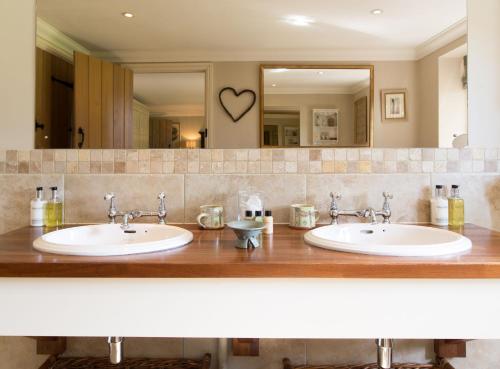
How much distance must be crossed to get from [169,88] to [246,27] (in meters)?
0.41

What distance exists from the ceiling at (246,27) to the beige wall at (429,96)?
2.9 inches

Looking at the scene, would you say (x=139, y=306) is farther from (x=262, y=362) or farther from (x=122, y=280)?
(x=262, y=362)

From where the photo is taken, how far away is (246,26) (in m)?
1.49

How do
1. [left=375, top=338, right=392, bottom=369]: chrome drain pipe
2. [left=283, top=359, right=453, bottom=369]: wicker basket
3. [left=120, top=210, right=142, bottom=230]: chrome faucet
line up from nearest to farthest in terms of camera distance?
[left=375, top=338, right=392, bottom=369]: chrome drain pipe → [left=120, top=210, right=142, bottom=230]: chrome faucet → [left=283, top=359, right=453, bottom=369]: wicker basket

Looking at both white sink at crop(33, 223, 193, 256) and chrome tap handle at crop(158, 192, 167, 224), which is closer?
white sink at crop(33, 223, 193, 256)

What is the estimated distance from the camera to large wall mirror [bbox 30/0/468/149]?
1483mm

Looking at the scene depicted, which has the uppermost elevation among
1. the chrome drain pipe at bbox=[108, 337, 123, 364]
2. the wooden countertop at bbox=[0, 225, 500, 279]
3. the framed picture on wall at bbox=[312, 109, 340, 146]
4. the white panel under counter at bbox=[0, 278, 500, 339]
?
the framed picture on wall at bbox=[312, 109, 340, 146]

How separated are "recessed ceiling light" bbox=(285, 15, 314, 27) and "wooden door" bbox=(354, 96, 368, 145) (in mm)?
385

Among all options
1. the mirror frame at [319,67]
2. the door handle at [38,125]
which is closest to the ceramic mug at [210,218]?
the mirror frame at [319,67]

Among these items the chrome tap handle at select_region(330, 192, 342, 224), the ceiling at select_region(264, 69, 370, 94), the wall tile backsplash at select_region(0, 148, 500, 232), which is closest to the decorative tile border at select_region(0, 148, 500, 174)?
the wall tile backsplash at select_region(0, 148, 500, 232)

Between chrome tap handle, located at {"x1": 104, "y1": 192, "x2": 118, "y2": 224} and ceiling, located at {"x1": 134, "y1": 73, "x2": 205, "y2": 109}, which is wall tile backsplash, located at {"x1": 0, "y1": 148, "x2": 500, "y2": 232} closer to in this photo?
chrome tap handle, located at {"x1": 104, "y1": 192, "x2": 118, "y2": 224}

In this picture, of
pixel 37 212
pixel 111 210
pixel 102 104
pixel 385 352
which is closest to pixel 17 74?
pixel 102 104

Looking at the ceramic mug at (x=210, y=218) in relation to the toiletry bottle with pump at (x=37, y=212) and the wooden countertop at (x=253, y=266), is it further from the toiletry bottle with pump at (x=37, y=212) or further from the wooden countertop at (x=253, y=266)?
the toiletry bottle with pump at (x=37, y=212)

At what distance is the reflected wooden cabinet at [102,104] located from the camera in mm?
1506
